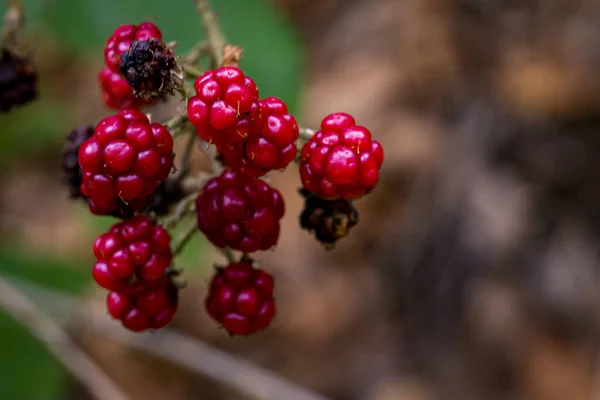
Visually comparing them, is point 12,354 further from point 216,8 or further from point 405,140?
point 405,140

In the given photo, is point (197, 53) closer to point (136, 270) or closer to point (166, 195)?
point (166, 195)

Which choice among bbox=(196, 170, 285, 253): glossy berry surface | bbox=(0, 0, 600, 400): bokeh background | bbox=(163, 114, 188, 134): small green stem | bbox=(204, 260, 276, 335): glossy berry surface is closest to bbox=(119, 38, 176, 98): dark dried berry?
bbox=(163, 114, 188, 134): small green stem

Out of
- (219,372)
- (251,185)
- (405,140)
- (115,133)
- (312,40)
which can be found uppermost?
(312,40)

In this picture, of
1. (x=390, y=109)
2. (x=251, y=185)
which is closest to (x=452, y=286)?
(x=390, y=109)

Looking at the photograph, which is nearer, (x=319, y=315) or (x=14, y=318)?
(x=14, y=318)

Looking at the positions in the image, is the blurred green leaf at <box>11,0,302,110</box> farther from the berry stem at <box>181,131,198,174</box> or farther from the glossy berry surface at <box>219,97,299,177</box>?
the glossy berry surface at <box>219,97,299,177</box>

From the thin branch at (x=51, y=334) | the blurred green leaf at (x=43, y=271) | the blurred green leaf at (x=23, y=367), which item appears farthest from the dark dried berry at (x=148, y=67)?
the blurred green leaf at (x=43, y=271)
